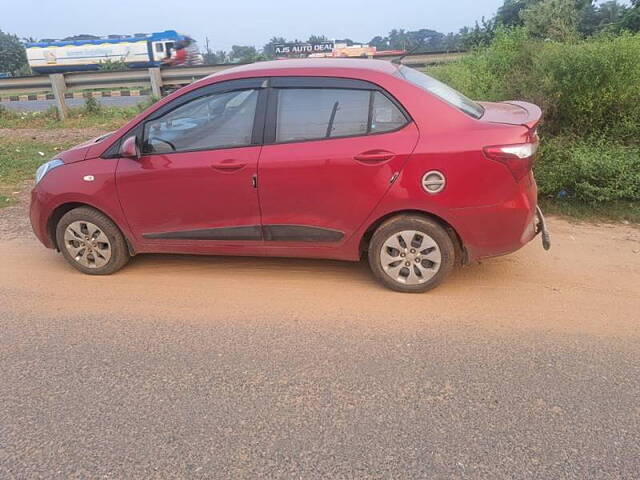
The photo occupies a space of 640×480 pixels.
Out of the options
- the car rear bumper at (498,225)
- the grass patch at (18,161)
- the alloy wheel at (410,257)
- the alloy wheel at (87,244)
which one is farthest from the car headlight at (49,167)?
the car rear bumper at (498,225)

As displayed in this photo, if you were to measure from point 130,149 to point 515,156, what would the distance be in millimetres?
2887

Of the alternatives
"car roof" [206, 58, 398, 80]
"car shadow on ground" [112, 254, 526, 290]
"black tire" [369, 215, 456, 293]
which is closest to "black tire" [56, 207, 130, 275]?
"car shadow on ground" [112, 254, 526, 290]

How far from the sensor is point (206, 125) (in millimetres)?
4117

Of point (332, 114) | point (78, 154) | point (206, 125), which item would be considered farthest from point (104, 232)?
point (332, 114)

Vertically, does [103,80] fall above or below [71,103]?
above

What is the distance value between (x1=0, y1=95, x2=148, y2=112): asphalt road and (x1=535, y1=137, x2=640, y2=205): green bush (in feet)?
39.1

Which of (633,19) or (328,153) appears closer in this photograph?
(328,153)

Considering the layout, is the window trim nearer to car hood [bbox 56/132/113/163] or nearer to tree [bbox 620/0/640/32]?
car hood [bbox 56/132/113/163]

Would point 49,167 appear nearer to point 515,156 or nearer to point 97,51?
point 515,156

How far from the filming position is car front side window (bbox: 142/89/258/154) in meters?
4.05

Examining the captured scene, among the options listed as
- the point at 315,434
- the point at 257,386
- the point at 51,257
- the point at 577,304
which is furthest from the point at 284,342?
the point at 51,257

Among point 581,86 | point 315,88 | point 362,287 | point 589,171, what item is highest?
point 315,88

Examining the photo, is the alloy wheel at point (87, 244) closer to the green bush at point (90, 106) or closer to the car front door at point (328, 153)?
the car front door at point (328, 153)

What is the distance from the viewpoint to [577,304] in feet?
12.4
